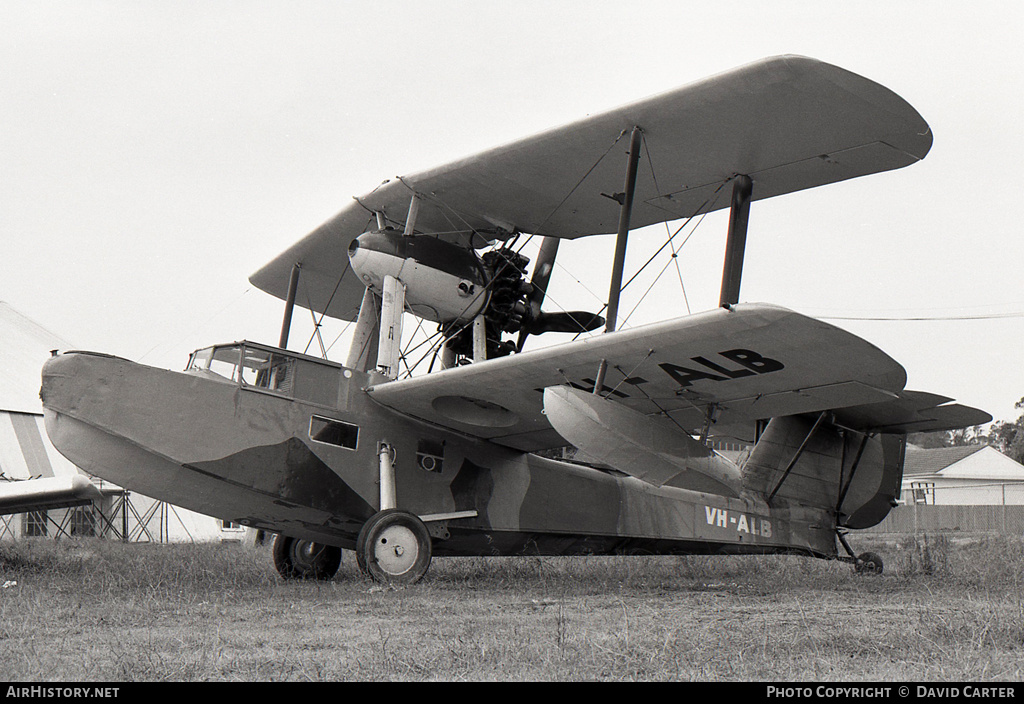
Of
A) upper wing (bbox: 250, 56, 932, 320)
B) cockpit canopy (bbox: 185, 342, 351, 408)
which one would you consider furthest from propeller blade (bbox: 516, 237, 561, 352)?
cockpit canopy (bbox: 185, 342, 351, 408)

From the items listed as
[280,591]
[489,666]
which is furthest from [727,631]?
[280,591]

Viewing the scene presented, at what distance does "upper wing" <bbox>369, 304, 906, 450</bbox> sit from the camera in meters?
6.40

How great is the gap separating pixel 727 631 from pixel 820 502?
5.87 metres

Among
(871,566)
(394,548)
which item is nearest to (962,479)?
(871,566)

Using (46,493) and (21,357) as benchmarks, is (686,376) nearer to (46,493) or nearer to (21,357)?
(46,493)

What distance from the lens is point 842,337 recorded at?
6270mm

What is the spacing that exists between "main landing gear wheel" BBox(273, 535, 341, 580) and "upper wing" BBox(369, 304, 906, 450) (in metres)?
1.98

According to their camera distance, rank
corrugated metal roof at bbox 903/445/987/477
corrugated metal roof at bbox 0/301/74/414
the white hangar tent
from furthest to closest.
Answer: corrugated metal roof at bbox 903/445/987/477 < corrugated metal roof at bbox 0/301/74/414 < the white hangar tent

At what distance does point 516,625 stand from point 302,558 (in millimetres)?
5103

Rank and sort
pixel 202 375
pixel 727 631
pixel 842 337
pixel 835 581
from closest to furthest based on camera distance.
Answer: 1. pixel 727 631
2. pixel 842 337
3. pixel 202 375
4. pixel 835 581

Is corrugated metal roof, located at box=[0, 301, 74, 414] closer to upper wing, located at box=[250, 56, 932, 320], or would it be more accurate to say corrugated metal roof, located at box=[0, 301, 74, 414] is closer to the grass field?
upper wing, located at box=[250, 56, 932, 320]

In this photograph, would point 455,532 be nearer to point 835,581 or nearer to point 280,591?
point 280,591

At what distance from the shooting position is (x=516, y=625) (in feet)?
16.0

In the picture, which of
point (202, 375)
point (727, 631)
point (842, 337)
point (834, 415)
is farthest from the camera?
point (834, 415)
